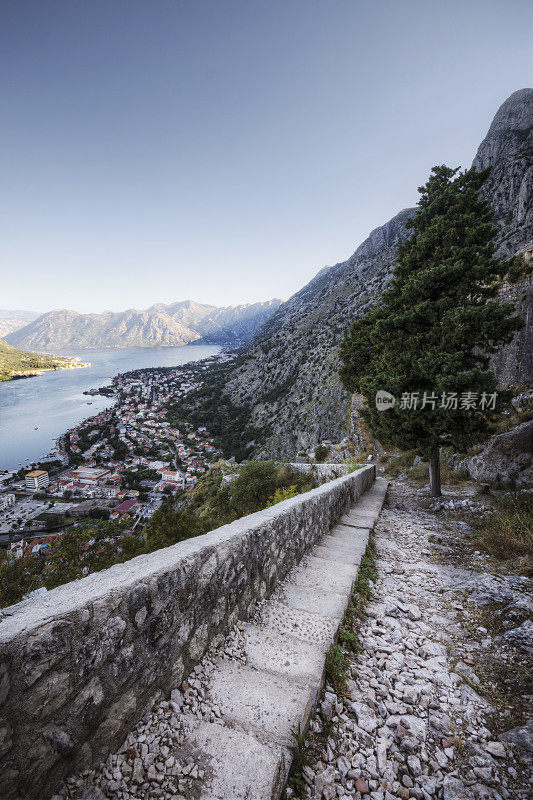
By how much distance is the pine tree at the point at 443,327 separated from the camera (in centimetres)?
665

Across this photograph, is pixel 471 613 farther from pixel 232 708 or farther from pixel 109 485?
pixel 109 485

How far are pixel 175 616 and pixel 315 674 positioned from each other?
108 cm

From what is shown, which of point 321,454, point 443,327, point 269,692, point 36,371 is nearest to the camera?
point 269,692

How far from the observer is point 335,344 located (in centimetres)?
5125

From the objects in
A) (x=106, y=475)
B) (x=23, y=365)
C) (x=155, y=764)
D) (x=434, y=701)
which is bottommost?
(x=106, y=475)

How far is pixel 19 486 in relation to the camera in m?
41.5

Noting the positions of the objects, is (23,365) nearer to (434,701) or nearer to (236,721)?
(236,721)

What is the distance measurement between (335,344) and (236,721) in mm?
52314

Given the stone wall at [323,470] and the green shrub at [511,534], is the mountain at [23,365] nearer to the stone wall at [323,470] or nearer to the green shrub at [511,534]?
the stone wall at [323,470]

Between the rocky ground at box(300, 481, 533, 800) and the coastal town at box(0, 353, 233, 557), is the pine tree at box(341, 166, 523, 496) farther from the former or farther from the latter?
the coastal town at box(0, 353, 233, 557)

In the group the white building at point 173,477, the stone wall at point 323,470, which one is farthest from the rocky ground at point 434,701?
the white building at point 173,477

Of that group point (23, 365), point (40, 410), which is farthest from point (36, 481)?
point (23, 365)

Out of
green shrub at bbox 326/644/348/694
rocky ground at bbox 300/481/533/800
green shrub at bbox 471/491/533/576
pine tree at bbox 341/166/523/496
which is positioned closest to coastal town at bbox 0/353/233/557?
green shrub at bbox 326/644/348/694

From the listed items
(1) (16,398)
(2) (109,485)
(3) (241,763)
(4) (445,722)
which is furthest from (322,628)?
(1) (16,398)
